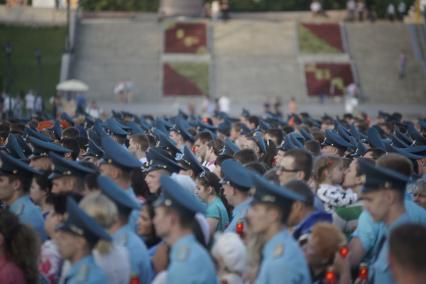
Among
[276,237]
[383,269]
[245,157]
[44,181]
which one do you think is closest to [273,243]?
[276,237]

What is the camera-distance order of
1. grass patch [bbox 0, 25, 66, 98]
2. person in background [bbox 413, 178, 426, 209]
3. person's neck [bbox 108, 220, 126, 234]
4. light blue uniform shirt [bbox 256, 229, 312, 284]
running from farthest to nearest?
grass patch [bbox 0, 25, 66, 98]
person in background [bbox 413, 178, 426, 209]
person's neck [bbox 108, 220, 126, 234]
light blue uniform shirt [bbox 256, 229, 312, 284]

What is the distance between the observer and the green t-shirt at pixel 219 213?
9977 mm

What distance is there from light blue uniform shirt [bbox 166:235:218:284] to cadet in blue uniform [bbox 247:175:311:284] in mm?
311

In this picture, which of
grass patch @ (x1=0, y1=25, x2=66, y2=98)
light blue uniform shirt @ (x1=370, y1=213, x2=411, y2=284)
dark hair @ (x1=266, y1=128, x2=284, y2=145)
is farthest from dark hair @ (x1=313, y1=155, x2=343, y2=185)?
grass patch @ (x1=0, y1=25, x2=66, y2=98)

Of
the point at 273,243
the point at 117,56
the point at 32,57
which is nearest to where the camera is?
the point at 273,243

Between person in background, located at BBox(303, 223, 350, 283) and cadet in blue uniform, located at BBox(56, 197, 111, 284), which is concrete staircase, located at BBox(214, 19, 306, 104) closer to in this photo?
person in background, located at BBox(303, 223, 350, 283)

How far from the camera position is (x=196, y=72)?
54562 millimetres

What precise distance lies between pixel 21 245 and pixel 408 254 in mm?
2848

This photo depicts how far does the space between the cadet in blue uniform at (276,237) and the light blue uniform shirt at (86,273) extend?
961 millimetres

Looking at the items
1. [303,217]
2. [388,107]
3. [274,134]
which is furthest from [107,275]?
[388,107]

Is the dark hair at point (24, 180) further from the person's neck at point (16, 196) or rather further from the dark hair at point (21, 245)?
the dark hair at point (21, 245)

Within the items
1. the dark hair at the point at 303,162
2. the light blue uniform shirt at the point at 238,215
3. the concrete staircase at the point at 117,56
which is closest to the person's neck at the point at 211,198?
the light blue uniform shirt at the point at 238,215

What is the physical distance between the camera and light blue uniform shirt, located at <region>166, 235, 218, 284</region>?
6496 mm

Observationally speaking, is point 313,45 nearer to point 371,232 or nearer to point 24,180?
point 24,180
